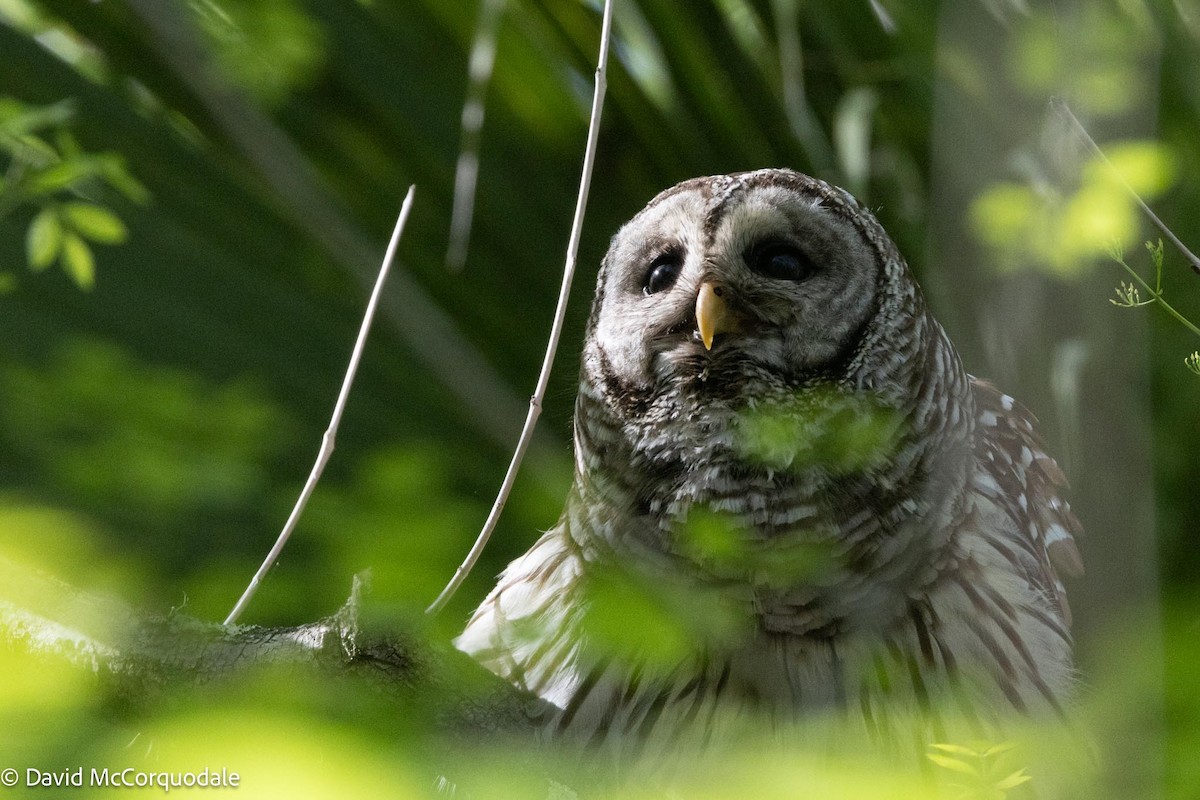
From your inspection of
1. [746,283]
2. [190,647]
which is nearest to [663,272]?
[746,283]

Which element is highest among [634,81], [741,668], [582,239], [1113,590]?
[634,81]

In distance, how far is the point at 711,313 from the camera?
1.86 metres

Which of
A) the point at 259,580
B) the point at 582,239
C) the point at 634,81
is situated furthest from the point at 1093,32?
the point at 259,580

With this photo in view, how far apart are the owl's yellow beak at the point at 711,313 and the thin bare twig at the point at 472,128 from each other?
0.38 metres

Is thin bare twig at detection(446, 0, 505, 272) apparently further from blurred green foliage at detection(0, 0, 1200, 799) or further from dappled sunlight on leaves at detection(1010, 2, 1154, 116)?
dappled sunlight on leaves at detection(1010, 2, 1154, 116)

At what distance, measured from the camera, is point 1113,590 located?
1.51m

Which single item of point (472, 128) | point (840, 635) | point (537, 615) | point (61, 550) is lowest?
point (840, 635)

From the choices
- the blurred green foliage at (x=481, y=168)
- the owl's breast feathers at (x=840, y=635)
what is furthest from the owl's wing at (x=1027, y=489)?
the blurred green foliage at (x=481, y=168)

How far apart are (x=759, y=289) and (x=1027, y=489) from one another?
80cm

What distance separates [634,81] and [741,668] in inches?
37.3

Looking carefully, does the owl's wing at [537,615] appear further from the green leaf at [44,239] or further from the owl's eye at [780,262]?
the green leaf at [44,239]

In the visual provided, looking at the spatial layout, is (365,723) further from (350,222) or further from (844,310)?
(844,310)

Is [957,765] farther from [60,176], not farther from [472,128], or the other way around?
[60,176]

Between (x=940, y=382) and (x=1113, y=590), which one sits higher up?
(x=940, y=382)
